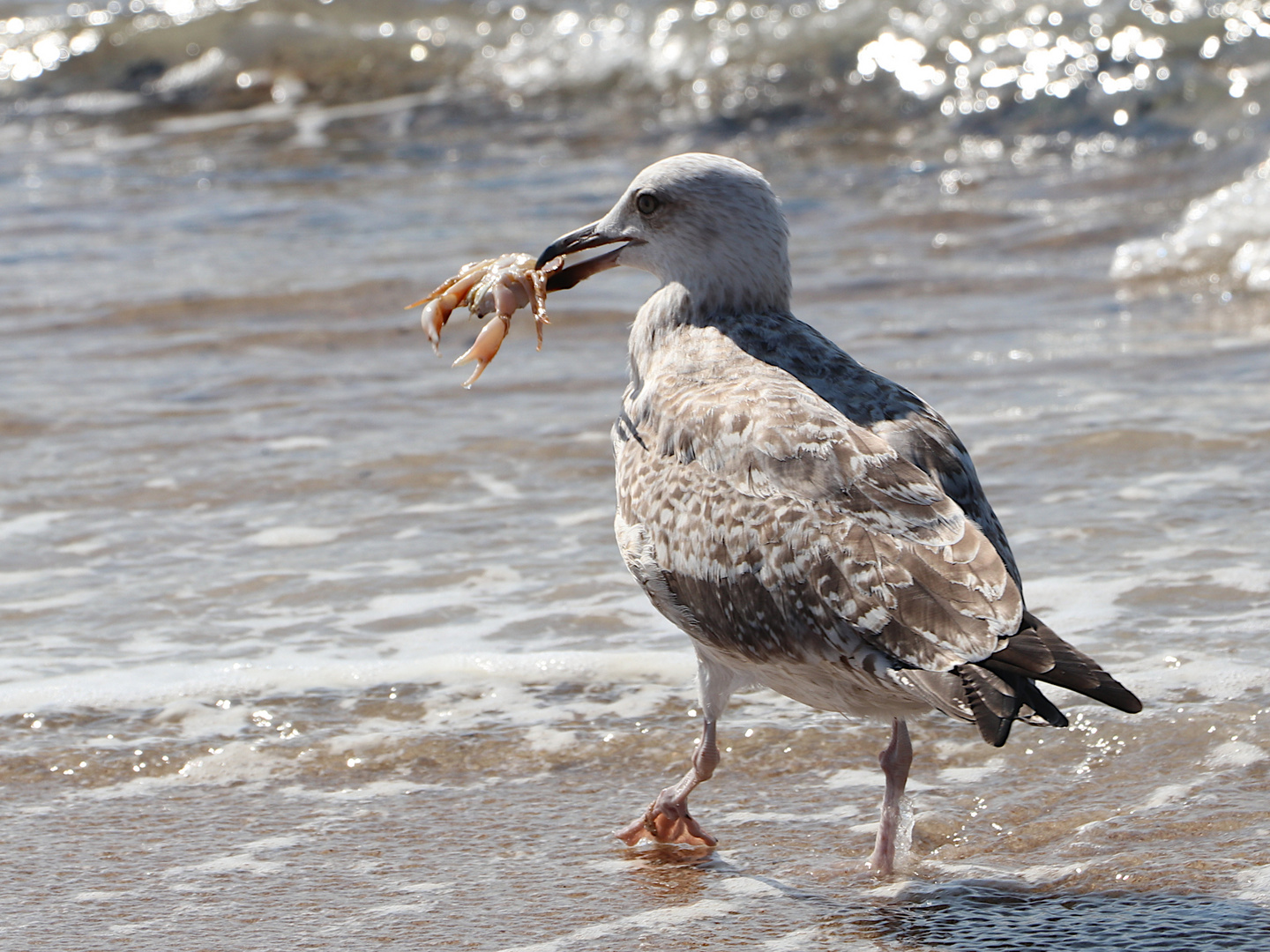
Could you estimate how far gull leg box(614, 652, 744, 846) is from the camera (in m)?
3.64

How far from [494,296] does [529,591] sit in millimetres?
1048

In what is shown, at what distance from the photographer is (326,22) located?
54.8 feet

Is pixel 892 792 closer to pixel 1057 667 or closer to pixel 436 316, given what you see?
pixel 1057 667

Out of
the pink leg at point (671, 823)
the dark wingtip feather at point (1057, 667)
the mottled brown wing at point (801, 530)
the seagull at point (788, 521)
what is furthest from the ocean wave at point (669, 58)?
the dark wingtip feather at point (1057, 667)

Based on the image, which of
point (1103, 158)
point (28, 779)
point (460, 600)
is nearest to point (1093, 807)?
point (460, 600)

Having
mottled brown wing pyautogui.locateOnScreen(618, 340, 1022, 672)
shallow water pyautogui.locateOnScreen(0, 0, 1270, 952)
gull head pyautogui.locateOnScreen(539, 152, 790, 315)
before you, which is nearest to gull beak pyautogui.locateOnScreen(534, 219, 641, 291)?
gull head pyautogui.locateOnScreen(539, 152, 790, 315)

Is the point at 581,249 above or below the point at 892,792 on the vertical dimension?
above

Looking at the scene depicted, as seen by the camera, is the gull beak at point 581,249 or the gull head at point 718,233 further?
the gull beak at point 581,249

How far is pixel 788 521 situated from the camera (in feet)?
11.1

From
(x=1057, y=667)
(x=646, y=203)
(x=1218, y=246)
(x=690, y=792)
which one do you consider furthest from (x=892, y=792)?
(x=1218, y=246)

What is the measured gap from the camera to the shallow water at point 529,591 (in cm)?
342

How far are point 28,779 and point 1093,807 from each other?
96.3 inches

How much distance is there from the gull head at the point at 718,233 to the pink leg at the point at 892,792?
1240 mm

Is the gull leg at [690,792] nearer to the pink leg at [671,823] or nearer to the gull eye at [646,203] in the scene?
the pink leg at [671,823]
